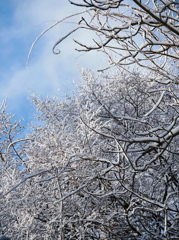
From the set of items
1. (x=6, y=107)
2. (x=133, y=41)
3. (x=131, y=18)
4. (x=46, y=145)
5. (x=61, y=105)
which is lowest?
(x=46, y=145)

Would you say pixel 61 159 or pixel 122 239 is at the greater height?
pixel 61 159

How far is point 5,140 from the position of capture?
10922mm

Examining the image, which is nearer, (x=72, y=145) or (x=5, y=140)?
(x=72, y=145)

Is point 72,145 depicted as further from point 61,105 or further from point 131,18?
point 61,105

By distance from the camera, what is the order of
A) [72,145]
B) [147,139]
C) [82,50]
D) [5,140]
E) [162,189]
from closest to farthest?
[147,139] → [82,50] → [72,145] → [162,189] → [5,140]

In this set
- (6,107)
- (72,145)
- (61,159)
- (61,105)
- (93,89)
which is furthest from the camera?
(6,107)

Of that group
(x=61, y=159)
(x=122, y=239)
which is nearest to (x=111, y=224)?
(x=122, y=239)

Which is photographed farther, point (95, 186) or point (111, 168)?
point (95, 186)

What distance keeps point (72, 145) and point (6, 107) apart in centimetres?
833

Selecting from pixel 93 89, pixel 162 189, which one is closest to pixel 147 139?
pixel 162 189

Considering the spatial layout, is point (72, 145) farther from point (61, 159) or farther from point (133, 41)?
point (133, 41)

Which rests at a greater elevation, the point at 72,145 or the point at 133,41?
the point at 133,41

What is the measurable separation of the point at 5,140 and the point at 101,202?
7717 millimetres

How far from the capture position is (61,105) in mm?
9664
